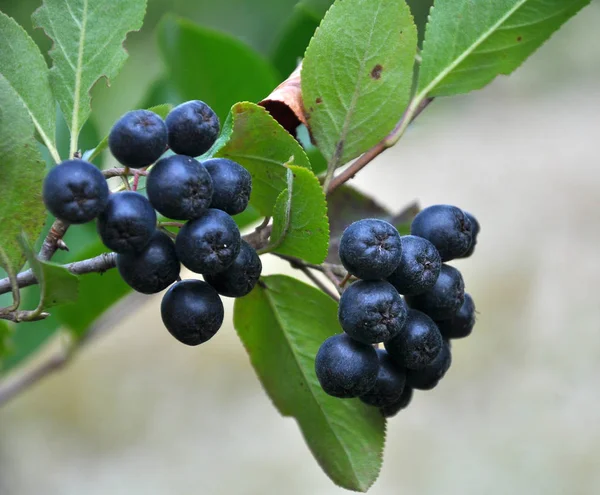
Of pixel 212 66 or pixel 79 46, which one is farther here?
pixel 212 66

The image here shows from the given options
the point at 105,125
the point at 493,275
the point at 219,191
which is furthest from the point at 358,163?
the point at 493,275

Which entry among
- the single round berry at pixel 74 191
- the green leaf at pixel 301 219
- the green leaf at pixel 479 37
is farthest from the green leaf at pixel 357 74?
the single round berry at pixel 74 191

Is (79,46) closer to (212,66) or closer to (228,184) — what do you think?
(228,184)

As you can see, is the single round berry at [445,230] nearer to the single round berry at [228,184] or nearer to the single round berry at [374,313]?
the single round berry at [374,313]

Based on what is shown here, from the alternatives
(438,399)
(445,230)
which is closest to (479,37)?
(445,230)

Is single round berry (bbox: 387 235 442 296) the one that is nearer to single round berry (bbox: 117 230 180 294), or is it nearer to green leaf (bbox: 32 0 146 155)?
single round berry (bbox: 117 230 180 294)

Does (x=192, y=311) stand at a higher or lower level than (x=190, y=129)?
lower

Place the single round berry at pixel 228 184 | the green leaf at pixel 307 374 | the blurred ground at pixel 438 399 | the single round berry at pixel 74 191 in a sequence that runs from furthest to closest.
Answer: the blurred ground at pixel 438 399, the green leaf at pixel 307 374, the single round berry at pixel 228 184, the single round berry at pixel 74 191
